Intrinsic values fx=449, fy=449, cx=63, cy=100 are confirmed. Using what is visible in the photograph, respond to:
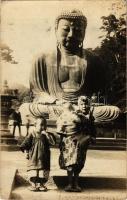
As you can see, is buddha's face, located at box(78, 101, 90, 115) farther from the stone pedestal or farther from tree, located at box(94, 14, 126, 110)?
the stone pedestal

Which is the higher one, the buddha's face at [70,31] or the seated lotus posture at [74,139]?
the buddha's face at [70,31]

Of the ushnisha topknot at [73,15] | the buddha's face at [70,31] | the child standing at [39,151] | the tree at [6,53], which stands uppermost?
the ushnisha topknot at [73,15]

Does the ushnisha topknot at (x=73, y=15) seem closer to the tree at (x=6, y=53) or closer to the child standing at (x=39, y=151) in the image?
the tree at (x=6, y=53)

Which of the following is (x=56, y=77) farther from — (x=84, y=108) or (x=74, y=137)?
(x=74, y=137)

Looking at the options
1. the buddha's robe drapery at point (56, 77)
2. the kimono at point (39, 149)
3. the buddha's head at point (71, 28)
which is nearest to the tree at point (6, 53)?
the buddha's robe drapery at point (56, 77)

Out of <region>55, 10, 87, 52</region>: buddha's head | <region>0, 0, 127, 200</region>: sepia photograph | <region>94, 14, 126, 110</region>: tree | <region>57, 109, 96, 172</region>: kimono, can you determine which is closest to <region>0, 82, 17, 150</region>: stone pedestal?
<region>0, 0, 127, 200</region>: sepia photograph
